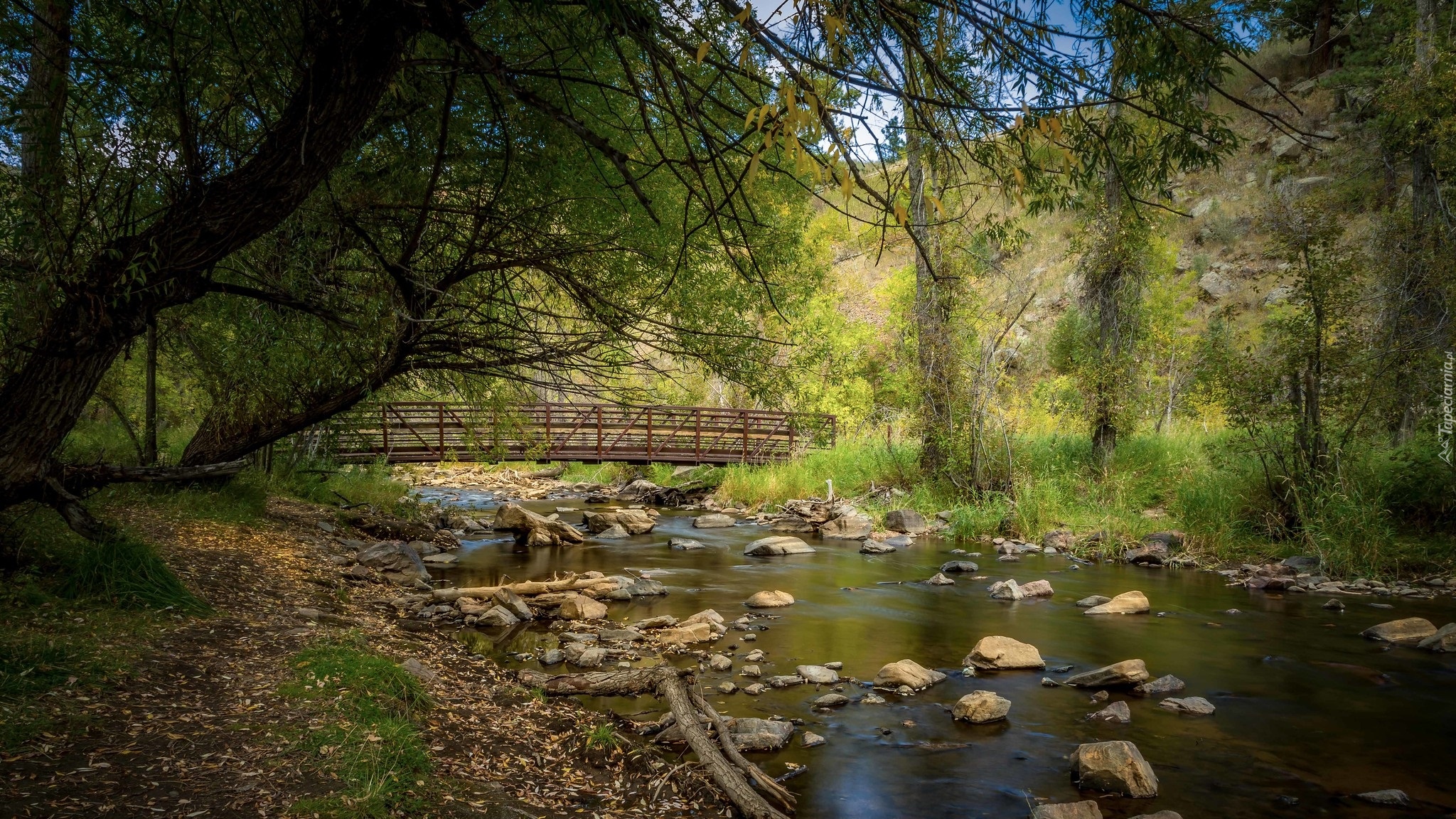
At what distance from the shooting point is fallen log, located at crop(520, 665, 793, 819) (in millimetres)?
3838

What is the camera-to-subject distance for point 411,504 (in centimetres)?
1303

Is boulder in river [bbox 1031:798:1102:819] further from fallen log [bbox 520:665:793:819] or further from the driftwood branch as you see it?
the driftwood branch

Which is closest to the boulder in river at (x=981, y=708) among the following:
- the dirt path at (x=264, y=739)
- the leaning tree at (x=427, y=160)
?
the dirt path at (x=264, y=739)

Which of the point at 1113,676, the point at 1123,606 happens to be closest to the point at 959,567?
the point at 1123,606

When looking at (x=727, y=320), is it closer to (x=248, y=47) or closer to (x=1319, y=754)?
(x=248, y=47)

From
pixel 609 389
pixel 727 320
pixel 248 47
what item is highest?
pixel 248 47

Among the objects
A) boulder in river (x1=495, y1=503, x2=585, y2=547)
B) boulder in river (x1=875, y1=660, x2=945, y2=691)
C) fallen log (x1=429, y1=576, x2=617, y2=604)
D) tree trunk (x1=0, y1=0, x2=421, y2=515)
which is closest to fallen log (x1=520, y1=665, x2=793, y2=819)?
boulder in river (x1=875, y1=660, x2=945, y2=691)

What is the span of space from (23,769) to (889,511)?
1273cm

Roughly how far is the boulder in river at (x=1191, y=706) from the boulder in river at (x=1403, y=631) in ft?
9.75

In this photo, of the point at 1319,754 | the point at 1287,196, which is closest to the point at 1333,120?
the point at 1287,196

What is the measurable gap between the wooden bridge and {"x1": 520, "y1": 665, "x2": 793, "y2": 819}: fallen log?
307 centimetres

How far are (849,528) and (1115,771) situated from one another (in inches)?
381

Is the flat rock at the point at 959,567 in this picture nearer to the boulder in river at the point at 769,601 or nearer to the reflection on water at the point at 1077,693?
the reflection on water at the point at 1077,693

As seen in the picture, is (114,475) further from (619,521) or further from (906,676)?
(619,521)
